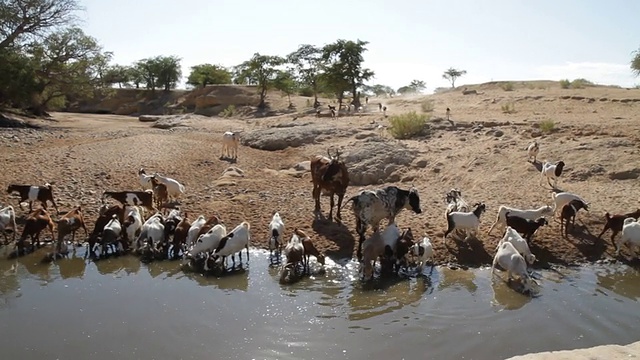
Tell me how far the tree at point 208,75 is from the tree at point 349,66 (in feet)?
75.5

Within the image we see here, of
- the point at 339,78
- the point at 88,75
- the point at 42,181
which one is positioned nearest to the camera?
the point at 42,181

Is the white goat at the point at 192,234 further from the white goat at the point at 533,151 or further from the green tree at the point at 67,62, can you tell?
the green tree at the point at 67,62

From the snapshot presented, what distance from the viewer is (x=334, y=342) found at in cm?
698

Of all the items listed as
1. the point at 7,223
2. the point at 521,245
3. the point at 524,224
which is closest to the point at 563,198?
the point at 524,224

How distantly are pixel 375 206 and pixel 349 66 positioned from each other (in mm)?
32858

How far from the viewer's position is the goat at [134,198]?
12477 mm

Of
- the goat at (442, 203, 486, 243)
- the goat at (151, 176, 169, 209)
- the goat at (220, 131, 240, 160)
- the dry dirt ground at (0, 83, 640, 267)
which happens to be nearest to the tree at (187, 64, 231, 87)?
the dry dirt ground at (0, 83, 640, 267)

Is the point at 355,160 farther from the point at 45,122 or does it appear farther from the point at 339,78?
the point at 339,78

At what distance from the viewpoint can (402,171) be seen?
16156mm

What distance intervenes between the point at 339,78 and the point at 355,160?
2592 centimetres

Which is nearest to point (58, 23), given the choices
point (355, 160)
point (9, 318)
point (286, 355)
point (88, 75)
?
point (88, 75)

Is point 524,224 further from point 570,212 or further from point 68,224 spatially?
point 68,224

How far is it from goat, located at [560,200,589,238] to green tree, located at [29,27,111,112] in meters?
28.7

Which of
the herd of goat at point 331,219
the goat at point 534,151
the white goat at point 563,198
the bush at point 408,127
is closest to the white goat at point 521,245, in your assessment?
the herd of goat at point 331,219
